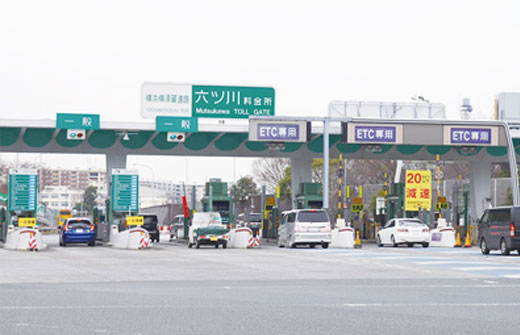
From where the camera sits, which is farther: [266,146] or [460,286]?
[266,146]

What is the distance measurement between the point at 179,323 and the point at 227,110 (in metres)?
36.1

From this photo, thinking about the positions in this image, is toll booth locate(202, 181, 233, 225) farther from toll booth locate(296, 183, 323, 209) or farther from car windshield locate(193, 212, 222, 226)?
car windshield locate(193, 212, 222, 226)

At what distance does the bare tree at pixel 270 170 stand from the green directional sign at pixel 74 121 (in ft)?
148

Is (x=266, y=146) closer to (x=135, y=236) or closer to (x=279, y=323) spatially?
(x=135, y=236)

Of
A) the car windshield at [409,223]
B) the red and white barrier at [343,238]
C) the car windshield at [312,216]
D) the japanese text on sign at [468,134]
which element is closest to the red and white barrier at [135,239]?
the car windshield at [312,216]

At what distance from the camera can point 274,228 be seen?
176ft

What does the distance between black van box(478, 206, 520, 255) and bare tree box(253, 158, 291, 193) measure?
2183 inches

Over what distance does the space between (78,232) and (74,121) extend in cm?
529

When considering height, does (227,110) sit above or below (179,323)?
above

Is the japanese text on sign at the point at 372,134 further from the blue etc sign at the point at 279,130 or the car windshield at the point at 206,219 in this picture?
the car windshield at the point at 206,219

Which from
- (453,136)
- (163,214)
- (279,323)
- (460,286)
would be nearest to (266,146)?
(453,136)

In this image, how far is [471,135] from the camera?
45.4m

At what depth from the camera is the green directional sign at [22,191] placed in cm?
4269

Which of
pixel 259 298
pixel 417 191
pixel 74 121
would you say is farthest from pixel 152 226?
pixel 259 298
